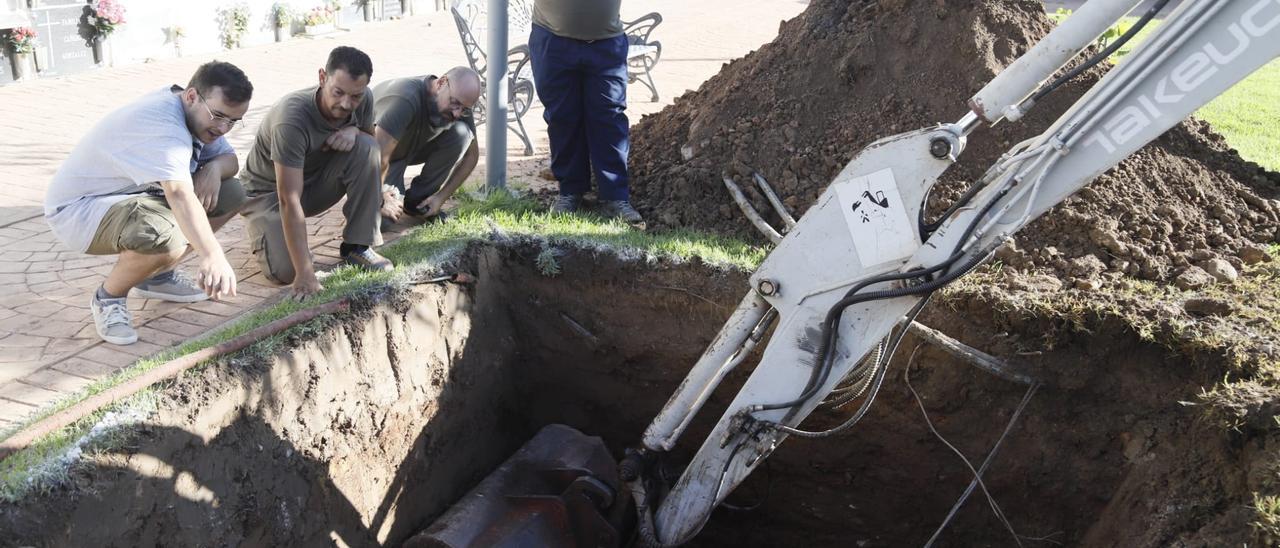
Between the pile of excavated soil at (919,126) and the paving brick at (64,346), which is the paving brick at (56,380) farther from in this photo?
the pile of excavated soil at (919,126)

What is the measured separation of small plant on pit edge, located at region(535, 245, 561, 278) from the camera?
16.6ft

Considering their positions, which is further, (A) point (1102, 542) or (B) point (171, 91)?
(B) point (171, 91)

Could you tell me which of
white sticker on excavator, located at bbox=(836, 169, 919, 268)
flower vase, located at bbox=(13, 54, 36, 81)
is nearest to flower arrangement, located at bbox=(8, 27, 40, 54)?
flower vase, located at bbox=(13, 54, 36, 81)

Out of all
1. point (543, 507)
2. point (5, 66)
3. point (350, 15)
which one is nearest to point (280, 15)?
point (350, 15)

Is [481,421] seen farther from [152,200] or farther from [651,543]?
[152,200]

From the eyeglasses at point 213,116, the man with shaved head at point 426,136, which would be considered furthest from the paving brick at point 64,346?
the man with shaved head at point 426,136

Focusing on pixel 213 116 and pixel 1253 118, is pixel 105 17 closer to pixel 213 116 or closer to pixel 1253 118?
pixel 213 116

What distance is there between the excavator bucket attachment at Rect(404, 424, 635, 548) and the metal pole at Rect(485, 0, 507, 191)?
6.56ft

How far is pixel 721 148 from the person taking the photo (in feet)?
19.0

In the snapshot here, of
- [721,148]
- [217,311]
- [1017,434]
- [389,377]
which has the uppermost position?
[721,148]

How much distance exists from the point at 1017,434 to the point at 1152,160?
6.07 ft

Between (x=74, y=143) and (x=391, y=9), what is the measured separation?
802cm

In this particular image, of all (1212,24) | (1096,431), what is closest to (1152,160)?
(1096,431)

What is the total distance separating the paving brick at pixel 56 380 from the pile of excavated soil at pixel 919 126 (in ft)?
9.92
